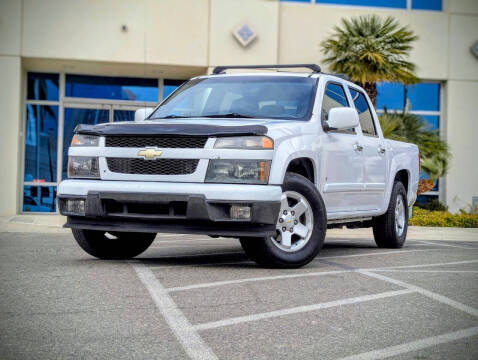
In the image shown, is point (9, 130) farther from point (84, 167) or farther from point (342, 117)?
point (342, 117)

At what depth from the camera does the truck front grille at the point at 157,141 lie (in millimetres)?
7164

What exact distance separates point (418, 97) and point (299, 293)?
1678 centimetres

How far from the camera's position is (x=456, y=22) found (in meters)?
21.5

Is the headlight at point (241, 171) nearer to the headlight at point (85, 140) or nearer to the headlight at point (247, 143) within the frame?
the headlight at point (247, 143)

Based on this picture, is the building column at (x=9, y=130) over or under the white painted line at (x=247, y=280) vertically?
over

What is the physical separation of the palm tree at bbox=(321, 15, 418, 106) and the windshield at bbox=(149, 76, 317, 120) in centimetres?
1025

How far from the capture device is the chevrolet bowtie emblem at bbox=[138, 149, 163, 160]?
724 centimetres

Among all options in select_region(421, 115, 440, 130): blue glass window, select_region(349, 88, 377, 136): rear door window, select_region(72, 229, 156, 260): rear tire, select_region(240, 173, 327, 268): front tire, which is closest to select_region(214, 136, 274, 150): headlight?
select_region(240, 173, 327, 268): front tire

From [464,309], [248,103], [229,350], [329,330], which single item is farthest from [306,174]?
[229,350]

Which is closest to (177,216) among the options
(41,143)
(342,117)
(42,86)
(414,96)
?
(342,117)

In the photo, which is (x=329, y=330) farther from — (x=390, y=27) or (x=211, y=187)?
(x=390, y=27)

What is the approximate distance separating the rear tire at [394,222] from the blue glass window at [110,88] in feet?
38.9

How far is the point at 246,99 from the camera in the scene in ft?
27.8

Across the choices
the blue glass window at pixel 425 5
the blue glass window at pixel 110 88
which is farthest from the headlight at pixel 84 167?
the blue glass window at pixel 425 5
